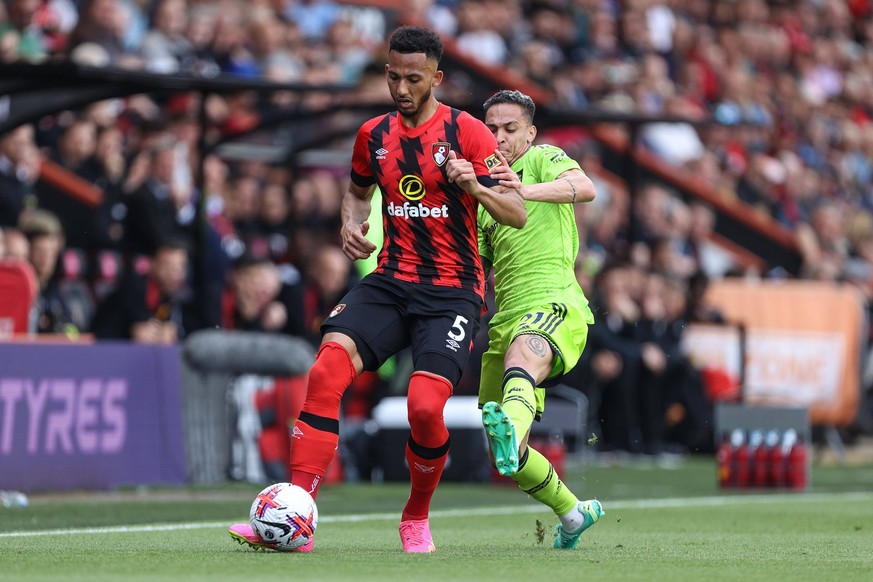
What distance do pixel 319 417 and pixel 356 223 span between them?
104 centimetres

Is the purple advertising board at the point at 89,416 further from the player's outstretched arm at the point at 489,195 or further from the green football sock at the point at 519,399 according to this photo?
the player's outstretched arm at the point at 489,195

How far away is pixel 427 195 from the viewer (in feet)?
25.2

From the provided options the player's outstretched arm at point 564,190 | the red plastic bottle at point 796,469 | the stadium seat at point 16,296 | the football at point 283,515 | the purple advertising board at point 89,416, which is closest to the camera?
the football at point 283,515

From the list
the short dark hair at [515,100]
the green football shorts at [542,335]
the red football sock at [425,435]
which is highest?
the short dark hair at [515,100]

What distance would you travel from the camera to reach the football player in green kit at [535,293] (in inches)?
315

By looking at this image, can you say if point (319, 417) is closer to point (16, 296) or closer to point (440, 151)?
point (440, 151)

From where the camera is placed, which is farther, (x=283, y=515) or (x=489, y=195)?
(x=489, y=195)

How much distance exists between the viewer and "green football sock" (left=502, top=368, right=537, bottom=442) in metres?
7.60

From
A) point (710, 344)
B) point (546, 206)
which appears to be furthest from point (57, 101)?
point (710, 344)

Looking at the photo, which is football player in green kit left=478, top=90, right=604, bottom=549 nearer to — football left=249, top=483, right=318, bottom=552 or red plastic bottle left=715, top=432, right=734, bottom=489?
football left=249, top=483, right=318, bottom=552

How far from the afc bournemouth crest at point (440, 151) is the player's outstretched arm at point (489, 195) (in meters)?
0.06

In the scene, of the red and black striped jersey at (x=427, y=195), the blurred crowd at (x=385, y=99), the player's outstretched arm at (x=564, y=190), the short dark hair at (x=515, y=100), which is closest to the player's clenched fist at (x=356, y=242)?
the red and black striped jersey at (x=427, y=195)

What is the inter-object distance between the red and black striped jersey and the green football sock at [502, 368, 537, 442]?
1.54ft

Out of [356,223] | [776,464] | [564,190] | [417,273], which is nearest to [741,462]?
[776,464]
